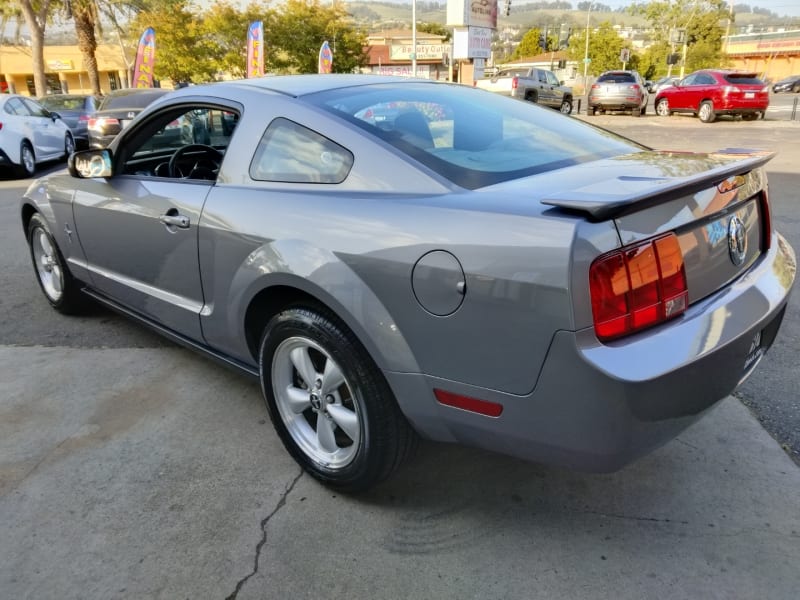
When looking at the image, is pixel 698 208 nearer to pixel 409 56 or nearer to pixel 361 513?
pixel 361 513

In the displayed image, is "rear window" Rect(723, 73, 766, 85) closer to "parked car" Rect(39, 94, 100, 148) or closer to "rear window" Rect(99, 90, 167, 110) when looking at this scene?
"rear window" Rect(99, 90, 167, 110)

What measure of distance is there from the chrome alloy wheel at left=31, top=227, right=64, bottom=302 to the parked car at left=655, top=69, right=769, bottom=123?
19100 millimetres

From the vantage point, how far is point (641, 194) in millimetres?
1740

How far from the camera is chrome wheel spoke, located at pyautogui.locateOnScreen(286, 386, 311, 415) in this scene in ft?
8.41

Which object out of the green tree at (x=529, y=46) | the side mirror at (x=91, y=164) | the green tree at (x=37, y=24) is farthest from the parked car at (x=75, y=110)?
the green tree at (x=529, y=46)

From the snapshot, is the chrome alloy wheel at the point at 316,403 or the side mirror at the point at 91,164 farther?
the side mirror at the point at 91,164

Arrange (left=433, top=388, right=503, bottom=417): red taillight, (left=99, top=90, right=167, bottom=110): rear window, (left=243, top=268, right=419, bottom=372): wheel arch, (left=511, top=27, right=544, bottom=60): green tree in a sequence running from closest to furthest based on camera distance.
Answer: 1. (left=433, top=388, right=503, bottom=417): red taillight
2. (left=243, top=268, right=419, bottom=372): wheel arch
3. (left=99, top=90, right=167, bottom=110): rear window
4. (left=511, top=27, right=544, bottom=60): green tree

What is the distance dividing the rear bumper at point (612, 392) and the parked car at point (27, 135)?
11.4 meters

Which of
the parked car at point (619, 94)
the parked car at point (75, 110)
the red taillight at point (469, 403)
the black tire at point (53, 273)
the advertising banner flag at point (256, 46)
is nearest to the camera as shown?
the red taillight at point (469, 403)

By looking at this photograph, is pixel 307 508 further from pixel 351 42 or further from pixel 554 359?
pixel 351 42

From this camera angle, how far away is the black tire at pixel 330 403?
7.25ft

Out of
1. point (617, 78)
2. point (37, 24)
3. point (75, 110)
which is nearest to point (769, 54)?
point (617, 78)

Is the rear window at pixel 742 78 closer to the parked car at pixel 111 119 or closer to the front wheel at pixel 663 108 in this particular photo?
the front wheel at pixel 663 108

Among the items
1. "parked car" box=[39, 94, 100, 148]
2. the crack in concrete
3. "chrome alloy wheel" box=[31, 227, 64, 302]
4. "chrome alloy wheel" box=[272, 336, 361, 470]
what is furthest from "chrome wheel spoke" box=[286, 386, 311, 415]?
"parked car" box=[39, 94, 100, 148]
